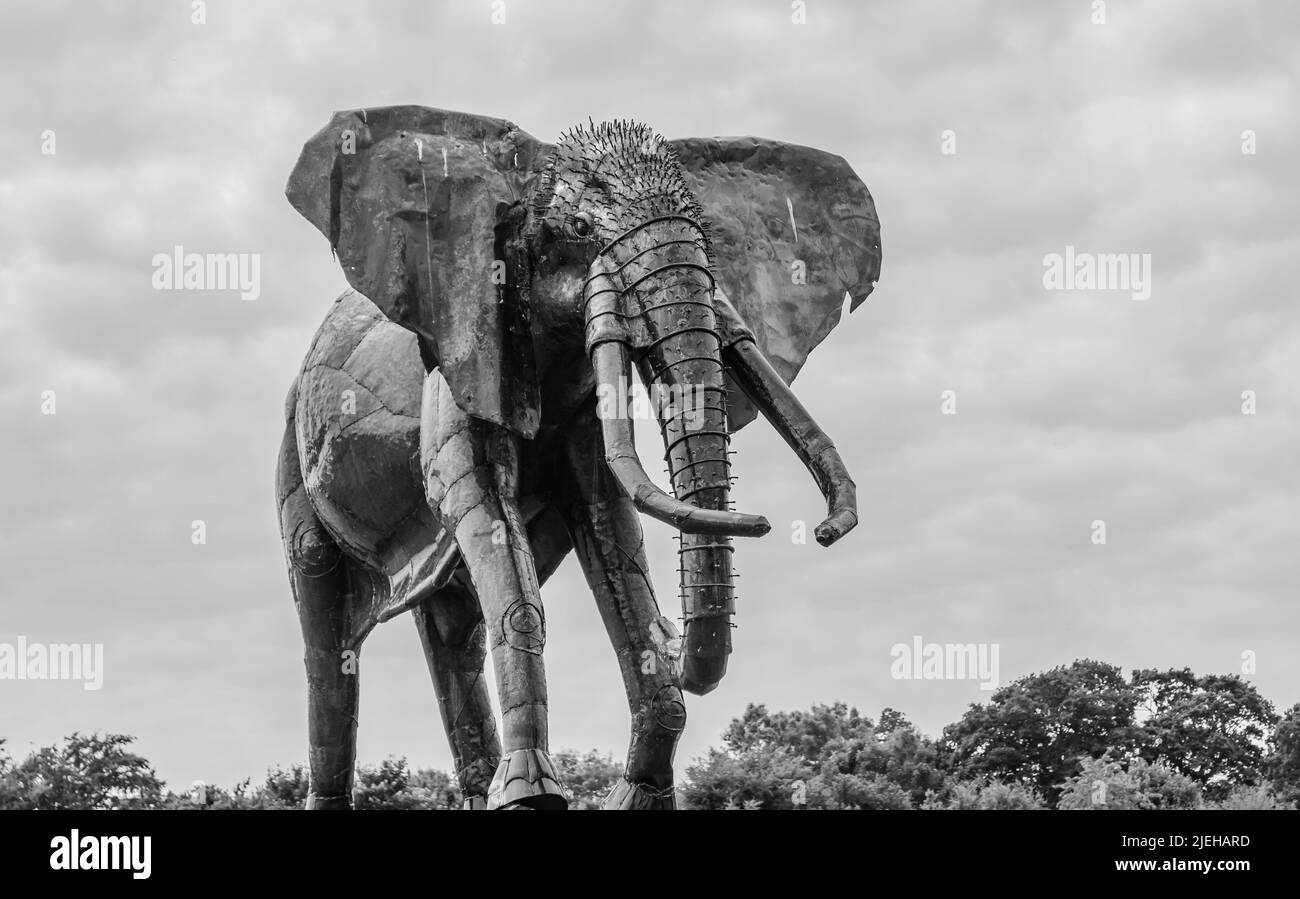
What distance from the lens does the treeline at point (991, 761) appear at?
29734 millimetres

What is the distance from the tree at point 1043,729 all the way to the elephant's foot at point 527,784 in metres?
26.8

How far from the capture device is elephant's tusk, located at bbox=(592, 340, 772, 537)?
10.1m

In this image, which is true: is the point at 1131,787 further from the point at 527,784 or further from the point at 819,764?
the point at 527,784

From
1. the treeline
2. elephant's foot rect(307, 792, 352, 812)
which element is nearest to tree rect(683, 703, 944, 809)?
the treeline

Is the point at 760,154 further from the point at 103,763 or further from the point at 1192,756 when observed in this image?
the point at 1192,756

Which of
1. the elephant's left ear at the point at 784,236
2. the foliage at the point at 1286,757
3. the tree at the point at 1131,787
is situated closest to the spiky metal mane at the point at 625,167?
the elephant's left ear at the point at 784,236

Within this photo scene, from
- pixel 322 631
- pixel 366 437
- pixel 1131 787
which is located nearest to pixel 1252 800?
pixel 1131 787

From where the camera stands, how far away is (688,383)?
11164 mm

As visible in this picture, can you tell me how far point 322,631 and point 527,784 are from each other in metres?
4.16

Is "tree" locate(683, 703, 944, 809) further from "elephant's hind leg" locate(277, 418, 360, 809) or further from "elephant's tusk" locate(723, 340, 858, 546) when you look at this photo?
"elephant's tusk" locate(723, 340, 858, 546)

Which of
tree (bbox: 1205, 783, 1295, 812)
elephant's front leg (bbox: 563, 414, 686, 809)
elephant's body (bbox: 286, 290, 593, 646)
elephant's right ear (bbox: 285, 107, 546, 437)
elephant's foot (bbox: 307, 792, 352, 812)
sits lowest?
tree (bbox: 1205, 783, 1295, 812)

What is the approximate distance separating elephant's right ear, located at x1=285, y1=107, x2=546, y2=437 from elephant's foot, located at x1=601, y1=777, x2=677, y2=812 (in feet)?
7.23
